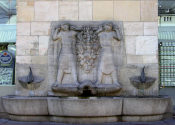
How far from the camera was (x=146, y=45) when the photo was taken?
8727 millimetres

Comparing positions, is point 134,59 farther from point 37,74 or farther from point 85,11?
point 37,74

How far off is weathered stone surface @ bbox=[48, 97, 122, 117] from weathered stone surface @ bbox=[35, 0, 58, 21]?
3.13m

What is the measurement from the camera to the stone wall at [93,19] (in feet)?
28.3

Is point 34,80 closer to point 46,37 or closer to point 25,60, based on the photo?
point 25,60

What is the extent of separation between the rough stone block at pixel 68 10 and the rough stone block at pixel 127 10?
1.42 m

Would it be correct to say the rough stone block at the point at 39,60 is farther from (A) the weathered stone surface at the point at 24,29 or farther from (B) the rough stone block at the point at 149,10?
(B) the rough stone block at the point at 149,10

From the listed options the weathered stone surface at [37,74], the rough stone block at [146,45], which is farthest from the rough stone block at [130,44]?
the weathered stone surface at [37,74]

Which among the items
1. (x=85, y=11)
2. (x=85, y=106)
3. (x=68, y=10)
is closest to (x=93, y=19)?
(x=85, y=11)

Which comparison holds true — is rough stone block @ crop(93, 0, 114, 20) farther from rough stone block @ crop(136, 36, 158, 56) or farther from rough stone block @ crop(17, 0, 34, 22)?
rough stone block @ crop(17, 0, 34, 22)

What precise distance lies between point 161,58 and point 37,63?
615 cm

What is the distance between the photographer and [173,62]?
38.9 feet

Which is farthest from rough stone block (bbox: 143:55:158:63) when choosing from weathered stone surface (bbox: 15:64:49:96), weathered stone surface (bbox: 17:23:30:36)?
weathered stone surface (bbox: 17:23:30:36)

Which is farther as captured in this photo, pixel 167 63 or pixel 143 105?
pixel 167 63

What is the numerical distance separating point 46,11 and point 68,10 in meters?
0.78
